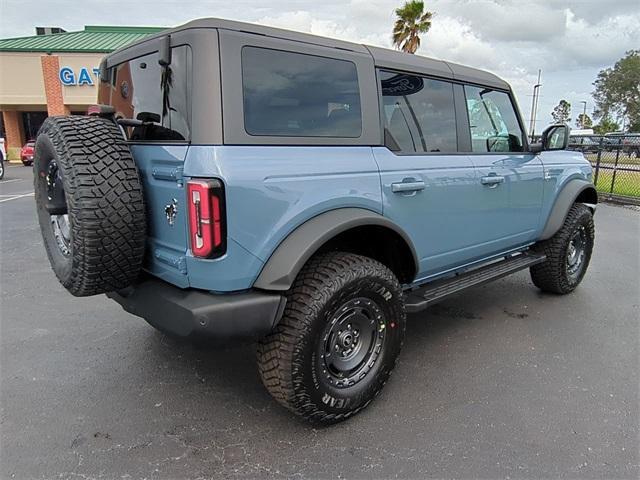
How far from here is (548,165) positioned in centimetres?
415

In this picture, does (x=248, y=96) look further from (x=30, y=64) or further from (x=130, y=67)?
(x=30, y=64)

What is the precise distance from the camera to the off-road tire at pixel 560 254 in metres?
4.38

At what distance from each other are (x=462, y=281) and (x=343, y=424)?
1.52 metres

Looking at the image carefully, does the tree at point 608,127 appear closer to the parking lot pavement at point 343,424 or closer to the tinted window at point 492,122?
the tinted window at point 492,122

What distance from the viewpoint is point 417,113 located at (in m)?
3.09

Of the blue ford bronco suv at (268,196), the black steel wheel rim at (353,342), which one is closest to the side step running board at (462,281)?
the blue ford bronco suv at (268,196)

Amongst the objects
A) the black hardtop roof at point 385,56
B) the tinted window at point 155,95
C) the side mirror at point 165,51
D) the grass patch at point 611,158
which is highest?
the black hardtop roof at point 385,56

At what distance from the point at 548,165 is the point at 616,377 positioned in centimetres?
195

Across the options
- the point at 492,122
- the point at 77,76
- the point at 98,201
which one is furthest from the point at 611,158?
the point at 77,76

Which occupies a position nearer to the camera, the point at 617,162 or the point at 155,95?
the point at 155,95

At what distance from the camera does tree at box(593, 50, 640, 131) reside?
227 ft

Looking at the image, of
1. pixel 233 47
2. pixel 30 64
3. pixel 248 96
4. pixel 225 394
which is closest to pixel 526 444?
pixel 225 394

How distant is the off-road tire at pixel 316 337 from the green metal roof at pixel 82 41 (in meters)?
23.6

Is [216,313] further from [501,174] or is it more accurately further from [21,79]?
[21,79]
